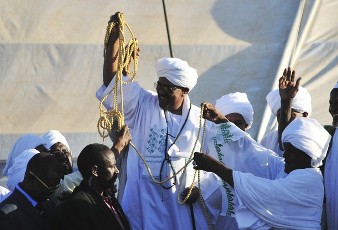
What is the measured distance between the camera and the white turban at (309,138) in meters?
7.18

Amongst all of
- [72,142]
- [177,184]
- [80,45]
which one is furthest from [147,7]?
[177,184]

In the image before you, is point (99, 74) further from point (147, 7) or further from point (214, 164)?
point (214, 164)

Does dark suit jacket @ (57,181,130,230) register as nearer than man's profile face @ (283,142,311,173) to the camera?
Yes

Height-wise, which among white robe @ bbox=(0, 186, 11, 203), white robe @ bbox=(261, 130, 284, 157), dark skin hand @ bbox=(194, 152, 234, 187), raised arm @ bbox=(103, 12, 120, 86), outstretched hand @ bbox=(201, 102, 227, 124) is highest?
Result: raised arm @ bbox=(103, 12, 120, 86)

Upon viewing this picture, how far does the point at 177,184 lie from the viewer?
7699mm

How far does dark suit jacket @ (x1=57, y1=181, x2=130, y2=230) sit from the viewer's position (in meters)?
6.67

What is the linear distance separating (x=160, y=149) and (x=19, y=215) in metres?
1.44

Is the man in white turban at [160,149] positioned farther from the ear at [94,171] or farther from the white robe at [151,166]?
the ear at [94,171]

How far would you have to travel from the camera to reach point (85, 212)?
21.9ft

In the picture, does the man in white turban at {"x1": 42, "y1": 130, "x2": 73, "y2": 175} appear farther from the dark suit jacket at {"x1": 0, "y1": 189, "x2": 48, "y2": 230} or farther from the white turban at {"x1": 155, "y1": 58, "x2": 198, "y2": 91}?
the dark suit jacket at {"x1": 0, "y1": 189, "x2": 48, "y2": 230}

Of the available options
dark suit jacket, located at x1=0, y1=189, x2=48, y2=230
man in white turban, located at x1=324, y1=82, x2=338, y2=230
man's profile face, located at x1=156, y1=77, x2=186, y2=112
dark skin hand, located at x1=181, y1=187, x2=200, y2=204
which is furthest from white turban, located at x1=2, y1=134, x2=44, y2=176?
man in white turban, located at x1=324, y1=82, x2=338, y2=230

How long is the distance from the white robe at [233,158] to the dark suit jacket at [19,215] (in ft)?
4.87

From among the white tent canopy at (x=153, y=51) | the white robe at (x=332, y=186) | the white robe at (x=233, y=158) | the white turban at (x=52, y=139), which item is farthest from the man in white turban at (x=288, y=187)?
the white tent canopy at (x=153, y=51)

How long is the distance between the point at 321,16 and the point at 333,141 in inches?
122
